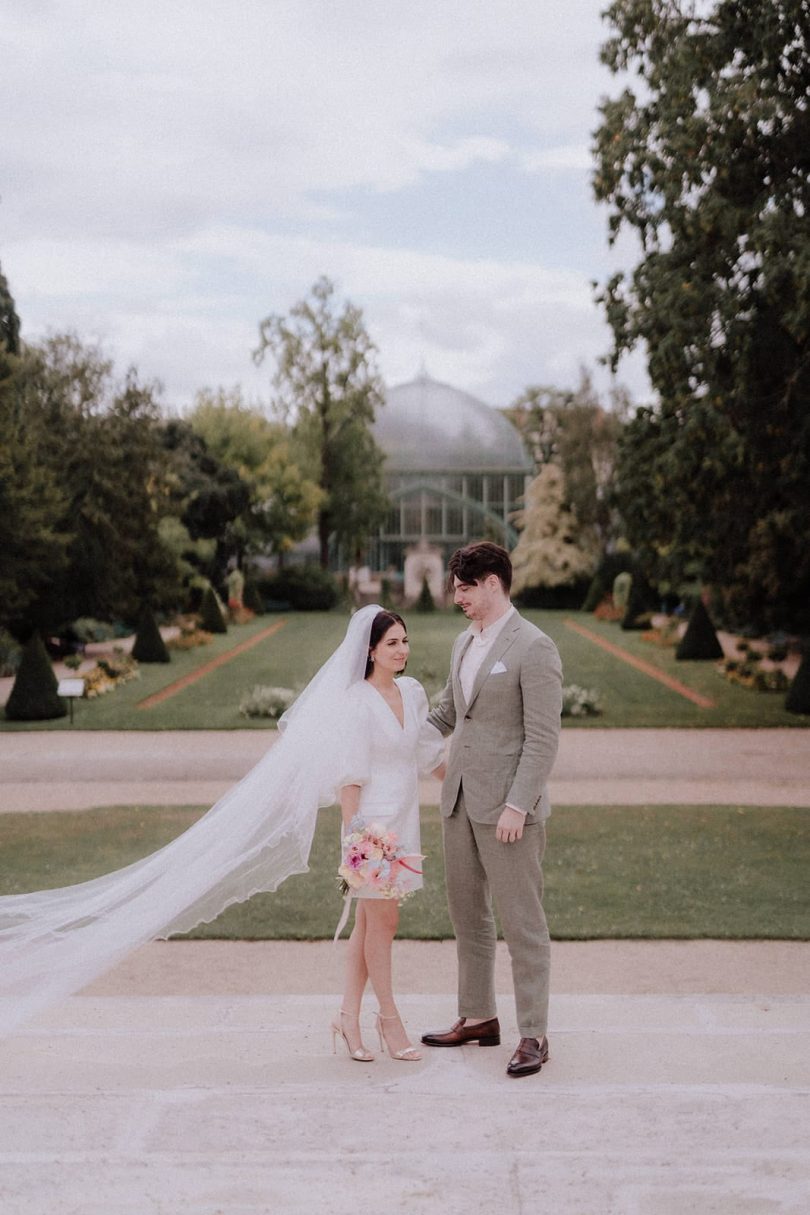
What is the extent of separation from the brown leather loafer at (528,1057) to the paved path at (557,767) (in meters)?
6.86

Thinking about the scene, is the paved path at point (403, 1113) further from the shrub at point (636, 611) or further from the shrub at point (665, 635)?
the shrub at point (636, 611)

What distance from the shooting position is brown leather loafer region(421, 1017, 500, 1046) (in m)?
5.11

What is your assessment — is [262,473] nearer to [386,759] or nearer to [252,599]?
[252,599]

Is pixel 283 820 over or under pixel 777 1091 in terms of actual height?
over

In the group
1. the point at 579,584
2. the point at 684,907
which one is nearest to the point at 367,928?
the point at 684,907

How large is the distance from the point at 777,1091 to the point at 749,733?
40.4 ft

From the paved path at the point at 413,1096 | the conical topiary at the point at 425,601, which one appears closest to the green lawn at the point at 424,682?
the conical topiary at the point at 425,601

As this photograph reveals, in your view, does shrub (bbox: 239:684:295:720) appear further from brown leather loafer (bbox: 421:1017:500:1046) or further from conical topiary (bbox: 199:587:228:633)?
conical topiary (bbox: 199:587:228:633)

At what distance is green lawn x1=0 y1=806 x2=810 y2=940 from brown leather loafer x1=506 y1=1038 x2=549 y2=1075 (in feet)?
8.05

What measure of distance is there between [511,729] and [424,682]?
1603 cm

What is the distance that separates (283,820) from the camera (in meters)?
5.13

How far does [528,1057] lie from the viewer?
4.80 meters

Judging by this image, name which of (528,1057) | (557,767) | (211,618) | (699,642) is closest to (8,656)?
(211,618)

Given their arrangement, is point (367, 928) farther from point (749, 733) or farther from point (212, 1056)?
point (749, 733)
